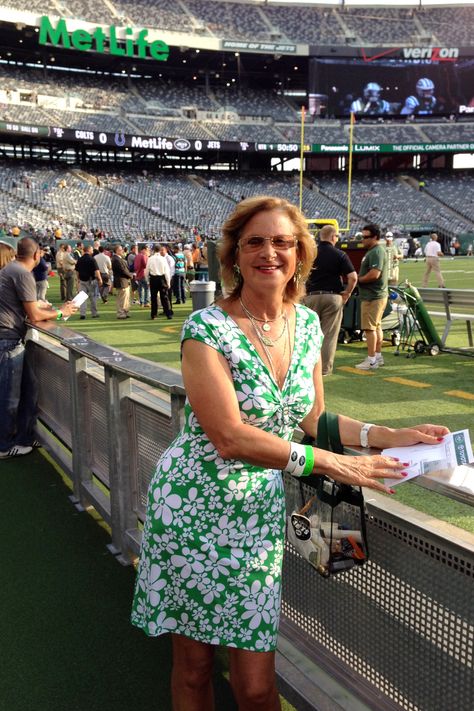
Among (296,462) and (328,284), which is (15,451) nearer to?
(328,284)

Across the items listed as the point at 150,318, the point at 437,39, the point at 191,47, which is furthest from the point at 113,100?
the point at 150,318

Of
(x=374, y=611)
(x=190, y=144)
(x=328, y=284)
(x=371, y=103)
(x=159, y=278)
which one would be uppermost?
(x=371, y=103)

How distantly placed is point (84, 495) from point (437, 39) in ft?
228

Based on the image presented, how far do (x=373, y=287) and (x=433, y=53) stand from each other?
59893mm

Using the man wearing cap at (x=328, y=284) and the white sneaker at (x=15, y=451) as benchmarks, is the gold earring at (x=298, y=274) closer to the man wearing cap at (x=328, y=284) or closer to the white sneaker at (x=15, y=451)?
the white sneaker at (x=15, y=451)

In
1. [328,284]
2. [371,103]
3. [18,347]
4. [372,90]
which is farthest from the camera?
[371,103]

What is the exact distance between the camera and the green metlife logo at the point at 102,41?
4706 centimetres

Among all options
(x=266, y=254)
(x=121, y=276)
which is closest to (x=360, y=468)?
(x=266, y=254)

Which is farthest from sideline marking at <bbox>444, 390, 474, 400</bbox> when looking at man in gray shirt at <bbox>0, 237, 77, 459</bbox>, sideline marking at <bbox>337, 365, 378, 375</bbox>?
man in gray shirt at <bbox>0, 237, 77, 459</bbox>

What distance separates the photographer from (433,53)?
5947 centimetres

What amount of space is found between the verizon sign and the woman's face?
65.7m

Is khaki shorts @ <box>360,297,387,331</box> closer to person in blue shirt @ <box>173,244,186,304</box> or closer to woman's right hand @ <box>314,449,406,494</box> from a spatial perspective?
woman's right hand @ <box>314,449,406,494</box>

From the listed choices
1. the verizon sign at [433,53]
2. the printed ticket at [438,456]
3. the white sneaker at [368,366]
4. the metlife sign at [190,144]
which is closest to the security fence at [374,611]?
the printed ticket at [438,456]

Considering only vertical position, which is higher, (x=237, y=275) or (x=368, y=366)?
(x=237, y=275)
